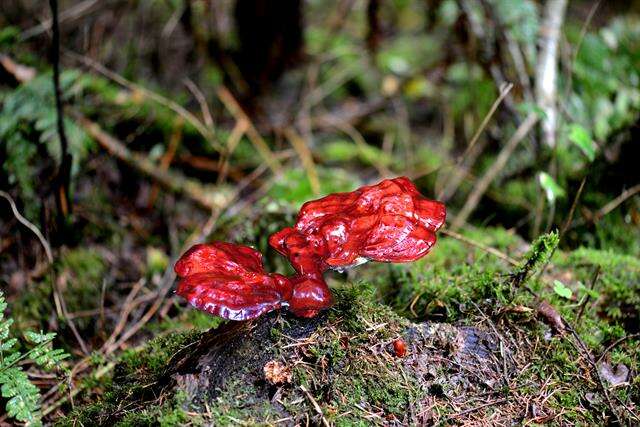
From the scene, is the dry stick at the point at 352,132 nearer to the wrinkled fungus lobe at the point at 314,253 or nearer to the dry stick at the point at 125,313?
the dry stick at the point at 125,313

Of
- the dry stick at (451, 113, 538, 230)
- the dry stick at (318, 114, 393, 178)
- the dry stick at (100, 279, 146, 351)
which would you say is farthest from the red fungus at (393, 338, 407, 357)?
the dry stick at (318, 114, 393, 178)

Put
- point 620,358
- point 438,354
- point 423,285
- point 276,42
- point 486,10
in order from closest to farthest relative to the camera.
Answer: point 438,354 < point 620,358 < point 423,285 < point 486,10 < point 276,42

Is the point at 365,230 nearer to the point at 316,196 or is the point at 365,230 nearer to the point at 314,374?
the point at 314,374

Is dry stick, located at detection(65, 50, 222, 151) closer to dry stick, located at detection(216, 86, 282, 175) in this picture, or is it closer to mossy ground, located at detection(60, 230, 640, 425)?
dry stick, located at detection(216, 86, 282, 175)

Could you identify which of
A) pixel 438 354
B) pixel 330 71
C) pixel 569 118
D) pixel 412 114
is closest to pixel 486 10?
pixel 569 118

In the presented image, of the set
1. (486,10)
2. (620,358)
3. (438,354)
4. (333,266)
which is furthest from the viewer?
(486,10)

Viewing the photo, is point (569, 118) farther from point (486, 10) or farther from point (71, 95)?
point (71, 95)
